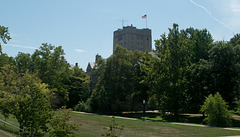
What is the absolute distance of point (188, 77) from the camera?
1459 inches

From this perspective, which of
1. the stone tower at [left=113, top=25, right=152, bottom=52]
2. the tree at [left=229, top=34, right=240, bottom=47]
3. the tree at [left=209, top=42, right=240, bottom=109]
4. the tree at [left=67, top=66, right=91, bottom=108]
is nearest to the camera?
the tree at [left=209, top=42, right=240, bottom=109]

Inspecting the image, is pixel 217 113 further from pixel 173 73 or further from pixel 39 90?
pixel 39 90

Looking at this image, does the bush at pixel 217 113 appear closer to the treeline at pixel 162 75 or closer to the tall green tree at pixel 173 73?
the treeline at pixel 162 75

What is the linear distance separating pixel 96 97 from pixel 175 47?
22494 mm

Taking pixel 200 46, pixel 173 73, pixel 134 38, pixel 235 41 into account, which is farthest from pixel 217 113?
pixel 134 38

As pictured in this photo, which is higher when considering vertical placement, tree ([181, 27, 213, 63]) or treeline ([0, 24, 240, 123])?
tree ([181, 27, 213, 63])

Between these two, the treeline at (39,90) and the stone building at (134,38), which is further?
the stone building at (134,38)

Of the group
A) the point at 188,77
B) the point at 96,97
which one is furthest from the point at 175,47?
the point at 96,97

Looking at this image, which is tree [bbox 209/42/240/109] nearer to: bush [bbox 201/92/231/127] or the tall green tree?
the tall green tree

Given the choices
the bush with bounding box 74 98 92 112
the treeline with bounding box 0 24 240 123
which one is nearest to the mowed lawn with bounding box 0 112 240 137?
the treeline with bounding box 0 24 240 123

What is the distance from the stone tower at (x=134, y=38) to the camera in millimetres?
132750

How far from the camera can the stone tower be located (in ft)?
436

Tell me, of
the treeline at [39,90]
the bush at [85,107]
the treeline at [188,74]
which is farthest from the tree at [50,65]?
the treeline at [188,74]

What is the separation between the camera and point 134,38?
5246 inches
